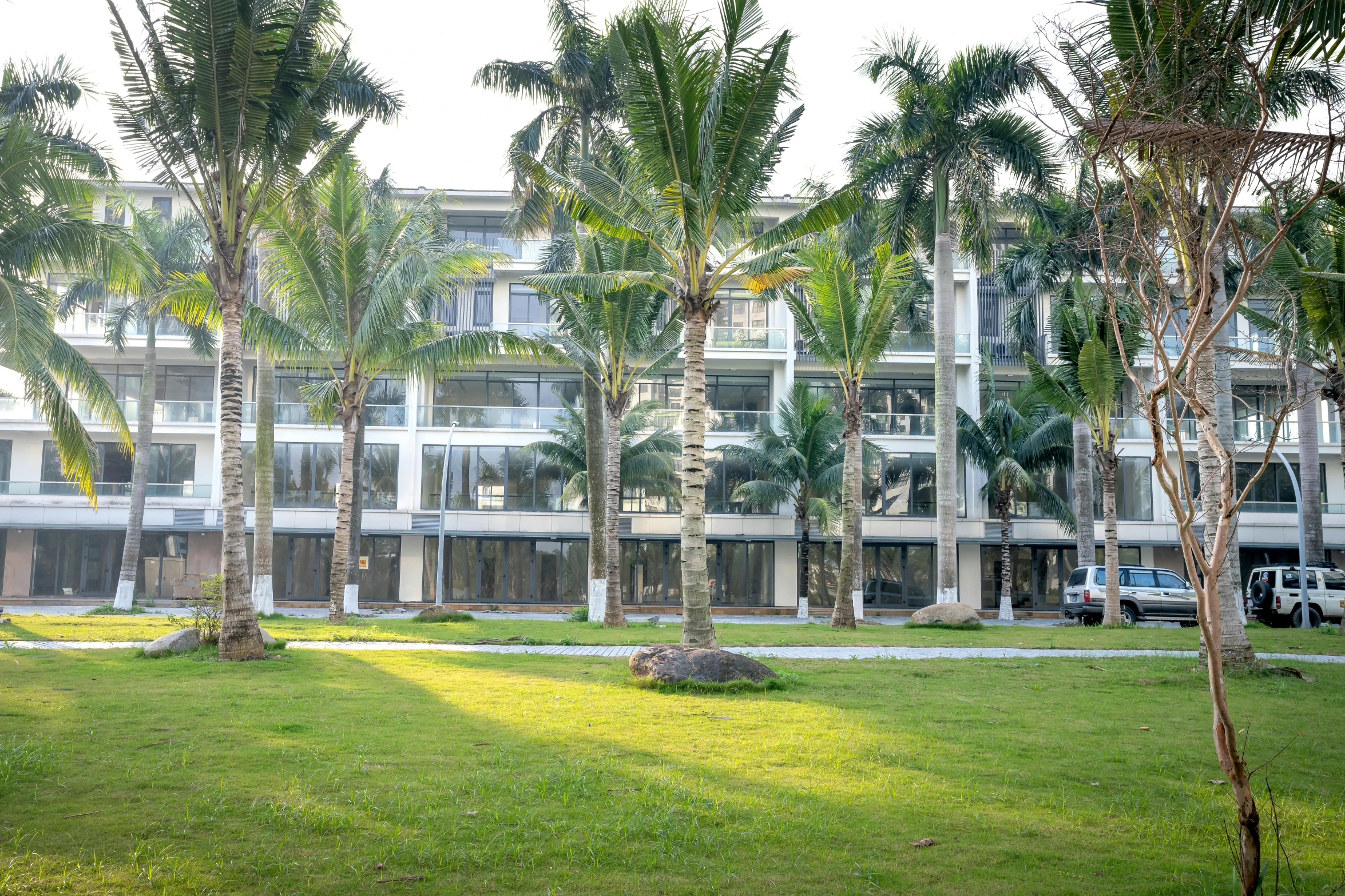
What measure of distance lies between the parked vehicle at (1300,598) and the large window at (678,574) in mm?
16254

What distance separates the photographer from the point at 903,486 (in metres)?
36.5

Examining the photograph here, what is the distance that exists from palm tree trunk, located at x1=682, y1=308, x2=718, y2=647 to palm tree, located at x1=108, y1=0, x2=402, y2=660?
578 cm

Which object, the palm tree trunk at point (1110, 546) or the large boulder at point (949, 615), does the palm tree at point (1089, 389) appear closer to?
the palm tree trunk at point (1110, 546)

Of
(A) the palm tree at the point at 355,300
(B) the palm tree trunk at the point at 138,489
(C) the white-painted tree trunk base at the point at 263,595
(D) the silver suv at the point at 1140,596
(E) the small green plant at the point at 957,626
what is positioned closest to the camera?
(A) the palm tree at the point at 355,300

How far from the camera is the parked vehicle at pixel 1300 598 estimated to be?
26.0m

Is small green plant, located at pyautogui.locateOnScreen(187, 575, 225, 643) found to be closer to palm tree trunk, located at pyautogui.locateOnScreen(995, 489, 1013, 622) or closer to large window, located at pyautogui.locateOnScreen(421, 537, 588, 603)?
large window, located at pyautogui.locateOnScreen(421, 537, 588, 603)

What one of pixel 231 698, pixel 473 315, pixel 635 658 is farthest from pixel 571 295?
pixel 473 315

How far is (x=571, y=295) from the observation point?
2228 centimetres

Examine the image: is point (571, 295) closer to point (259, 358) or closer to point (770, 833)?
point (259, 358)

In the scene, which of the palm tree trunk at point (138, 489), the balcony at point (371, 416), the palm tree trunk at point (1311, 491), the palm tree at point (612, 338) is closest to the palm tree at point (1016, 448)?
the palm tree trunk at point (1311, 491)

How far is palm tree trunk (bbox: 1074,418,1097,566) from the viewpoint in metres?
27.7

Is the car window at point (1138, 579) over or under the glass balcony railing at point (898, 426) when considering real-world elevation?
under

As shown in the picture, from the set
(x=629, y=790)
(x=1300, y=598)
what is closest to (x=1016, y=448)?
(x=1300, y=598)

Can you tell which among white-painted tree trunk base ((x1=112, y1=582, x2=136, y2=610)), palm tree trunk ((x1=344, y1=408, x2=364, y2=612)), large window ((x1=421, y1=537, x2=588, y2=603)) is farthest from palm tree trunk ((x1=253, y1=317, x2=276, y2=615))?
large window ((x1=421, y1=537, x2=588, y2=603))
